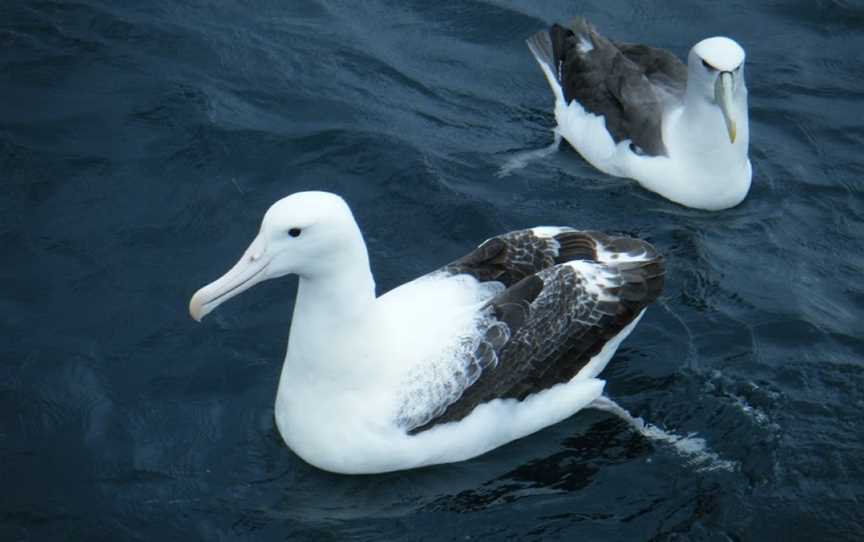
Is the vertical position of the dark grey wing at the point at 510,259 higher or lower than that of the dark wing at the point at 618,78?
higher

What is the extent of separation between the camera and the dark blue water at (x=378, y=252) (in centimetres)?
844

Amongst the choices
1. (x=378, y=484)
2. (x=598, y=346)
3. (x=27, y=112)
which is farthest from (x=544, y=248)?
(x=27, y=112)

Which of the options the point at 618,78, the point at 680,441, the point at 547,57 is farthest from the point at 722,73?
the point at 680,441

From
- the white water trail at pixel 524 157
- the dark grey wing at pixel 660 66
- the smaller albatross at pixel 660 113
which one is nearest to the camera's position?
the smaller albatross at pixel 660 113

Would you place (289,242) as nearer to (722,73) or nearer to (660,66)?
(722,73)

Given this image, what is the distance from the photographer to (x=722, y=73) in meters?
11.4

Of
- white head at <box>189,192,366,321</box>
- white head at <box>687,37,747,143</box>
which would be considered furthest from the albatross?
white head at <box>687,37,747,143</box>

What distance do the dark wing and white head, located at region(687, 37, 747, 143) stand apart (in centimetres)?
66

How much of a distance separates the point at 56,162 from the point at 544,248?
14.2 ft

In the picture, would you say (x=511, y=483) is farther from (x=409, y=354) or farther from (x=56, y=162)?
(x=56, y=162)

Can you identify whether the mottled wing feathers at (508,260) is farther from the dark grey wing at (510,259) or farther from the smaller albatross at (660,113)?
the smaller albatross at (660,113)

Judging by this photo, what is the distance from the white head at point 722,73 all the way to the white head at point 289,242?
15.6 ft

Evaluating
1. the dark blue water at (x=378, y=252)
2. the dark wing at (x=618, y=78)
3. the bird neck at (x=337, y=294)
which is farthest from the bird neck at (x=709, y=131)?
the bird neck at (x=337, y=294)

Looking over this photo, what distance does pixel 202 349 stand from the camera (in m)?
9.45
